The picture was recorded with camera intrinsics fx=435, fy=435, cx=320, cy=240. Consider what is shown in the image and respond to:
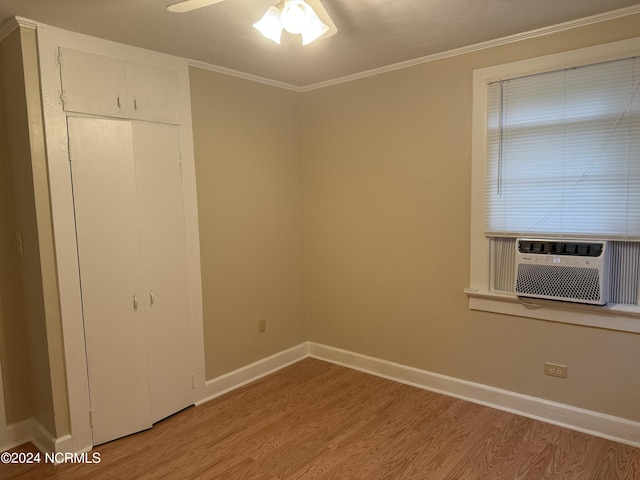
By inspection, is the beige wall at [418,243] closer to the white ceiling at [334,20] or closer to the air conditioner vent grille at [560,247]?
the white ceiling at [334,20]

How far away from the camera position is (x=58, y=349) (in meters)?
2.52

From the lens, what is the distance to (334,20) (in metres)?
2.39

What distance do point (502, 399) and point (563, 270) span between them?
1018 millimetres

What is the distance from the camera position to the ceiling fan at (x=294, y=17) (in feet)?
5.90

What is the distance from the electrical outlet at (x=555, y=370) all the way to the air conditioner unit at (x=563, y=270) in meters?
0.47

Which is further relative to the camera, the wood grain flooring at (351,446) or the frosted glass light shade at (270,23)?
the wood grain flooring at (351,446)

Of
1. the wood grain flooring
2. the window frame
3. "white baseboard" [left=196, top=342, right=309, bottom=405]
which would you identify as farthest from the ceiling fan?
"white baseboard" [left=196, top=342, right=309, bottom=405]

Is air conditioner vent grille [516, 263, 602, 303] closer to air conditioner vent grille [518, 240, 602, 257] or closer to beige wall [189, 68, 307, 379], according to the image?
air conditioner vent grille [518, 240, 602, 257]

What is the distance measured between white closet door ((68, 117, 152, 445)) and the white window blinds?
93.0 inches

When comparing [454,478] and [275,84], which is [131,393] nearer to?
[454,478]

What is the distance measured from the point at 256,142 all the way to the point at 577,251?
2.44 m

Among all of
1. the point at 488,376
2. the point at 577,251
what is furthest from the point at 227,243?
the point at 577,251

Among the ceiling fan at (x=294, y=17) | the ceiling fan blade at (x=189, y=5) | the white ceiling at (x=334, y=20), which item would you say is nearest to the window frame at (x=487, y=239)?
the white ceiling at (x=334, y=20)

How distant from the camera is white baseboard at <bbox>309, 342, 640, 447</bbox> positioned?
260 cm
